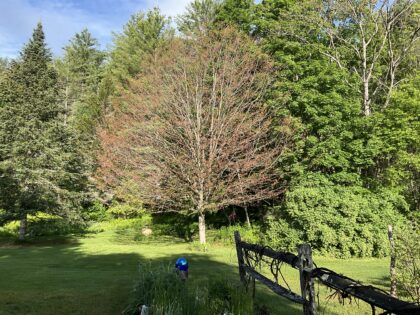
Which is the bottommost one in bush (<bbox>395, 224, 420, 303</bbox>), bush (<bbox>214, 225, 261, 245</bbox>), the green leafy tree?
bush (<bbox>214, 225, 261, 245</bbox>)

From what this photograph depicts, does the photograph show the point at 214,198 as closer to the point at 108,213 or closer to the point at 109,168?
the point at 109,168

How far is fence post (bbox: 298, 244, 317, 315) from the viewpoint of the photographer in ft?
12.0

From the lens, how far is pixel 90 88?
38281 millimetres

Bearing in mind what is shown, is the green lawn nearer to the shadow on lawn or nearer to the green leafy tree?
the shadow on lawn

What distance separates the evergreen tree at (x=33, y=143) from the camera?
20.4 meters

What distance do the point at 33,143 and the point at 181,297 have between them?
19283 millimetres

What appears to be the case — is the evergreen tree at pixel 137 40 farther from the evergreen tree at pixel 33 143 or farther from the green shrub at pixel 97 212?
the green shrub at pixel 97 212

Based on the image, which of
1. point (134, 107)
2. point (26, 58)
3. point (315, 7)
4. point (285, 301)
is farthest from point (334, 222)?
point (26, 58)

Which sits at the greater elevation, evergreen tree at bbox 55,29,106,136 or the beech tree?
evergreen tree at bbox 55,29,106,136

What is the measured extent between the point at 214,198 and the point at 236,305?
14.1 metres

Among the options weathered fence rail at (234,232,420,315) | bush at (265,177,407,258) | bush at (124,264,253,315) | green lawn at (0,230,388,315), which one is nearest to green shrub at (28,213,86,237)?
green lawn at (0,230,388,315)

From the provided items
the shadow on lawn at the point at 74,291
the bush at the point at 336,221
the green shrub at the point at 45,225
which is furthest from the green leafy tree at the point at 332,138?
the green shrub at the point at 45,225

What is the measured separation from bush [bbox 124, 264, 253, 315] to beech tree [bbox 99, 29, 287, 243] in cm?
1238

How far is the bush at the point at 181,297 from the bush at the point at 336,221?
12.3m
